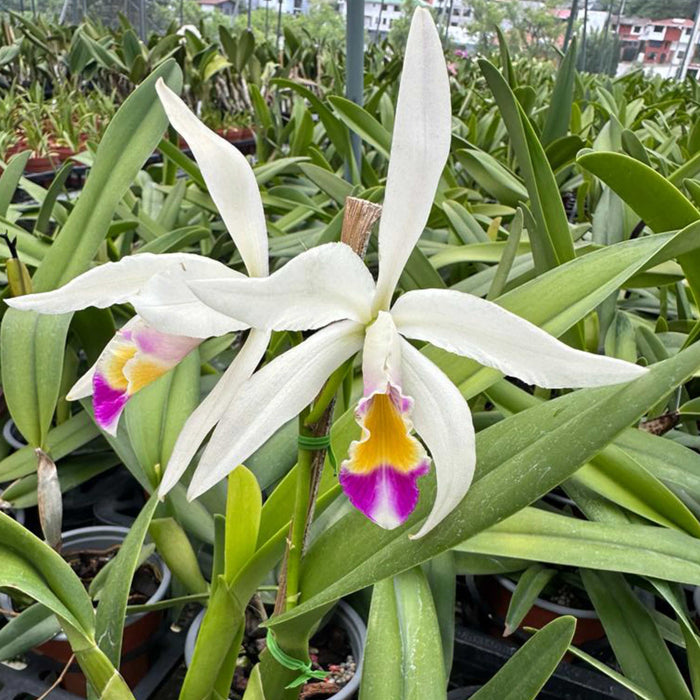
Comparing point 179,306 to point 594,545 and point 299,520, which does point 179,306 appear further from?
point 594,545

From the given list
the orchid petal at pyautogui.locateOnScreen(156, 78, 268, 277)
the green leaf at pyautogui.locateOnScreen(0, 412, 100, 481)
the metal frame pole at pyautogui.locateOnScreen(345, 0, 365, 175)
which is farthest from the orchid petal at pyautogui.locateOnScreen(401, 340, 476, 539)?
the metal frame pole at pyautogui.locateOnScreen(345, 0, 365, 175)

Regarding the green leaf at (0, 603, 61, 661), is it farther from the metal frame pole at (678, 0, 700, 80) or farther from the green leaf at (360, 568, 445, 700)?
the metal frame pole at (678, 0, 700, 80)

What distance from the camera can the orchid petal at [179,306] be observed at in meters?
0.32

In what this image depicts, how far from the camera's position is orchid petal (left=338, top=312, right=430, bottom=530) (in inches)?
13.9

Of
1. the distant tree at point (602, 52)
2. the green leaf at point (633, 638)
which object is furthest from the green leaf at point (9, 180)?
the distant tree at point (602, 52)

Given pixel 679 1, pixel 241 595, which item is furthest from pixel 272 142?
pixel 679 1

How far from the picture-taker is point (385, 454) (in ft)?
1.22

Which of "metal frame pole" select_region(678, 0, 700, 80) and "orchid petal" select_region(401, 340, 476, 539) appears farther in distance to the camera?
"metal frame pole" select_region(678, 0, 700, 80)

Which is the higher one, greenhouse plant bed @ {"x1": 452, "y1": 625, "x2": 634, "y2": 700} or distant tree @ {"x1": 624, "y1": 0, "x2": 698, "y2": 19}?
distant tree @ {"x1": 624, "y1": 0, "x2": 698, "y2": 19}

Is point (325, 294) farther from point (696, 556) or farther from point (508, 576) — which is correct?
point (508, 576)

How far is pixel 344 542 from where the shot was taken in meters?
0.47

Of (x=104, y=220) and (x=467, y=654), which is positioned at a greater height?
(x=104, y=220)

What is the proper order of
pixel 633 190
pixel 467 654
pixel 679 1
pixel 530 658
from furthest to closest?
pixel 679 1
pixel 467 654
pixel 633 190
pixel 530 658

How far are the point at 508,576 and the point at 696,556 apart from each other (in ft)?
0.99
